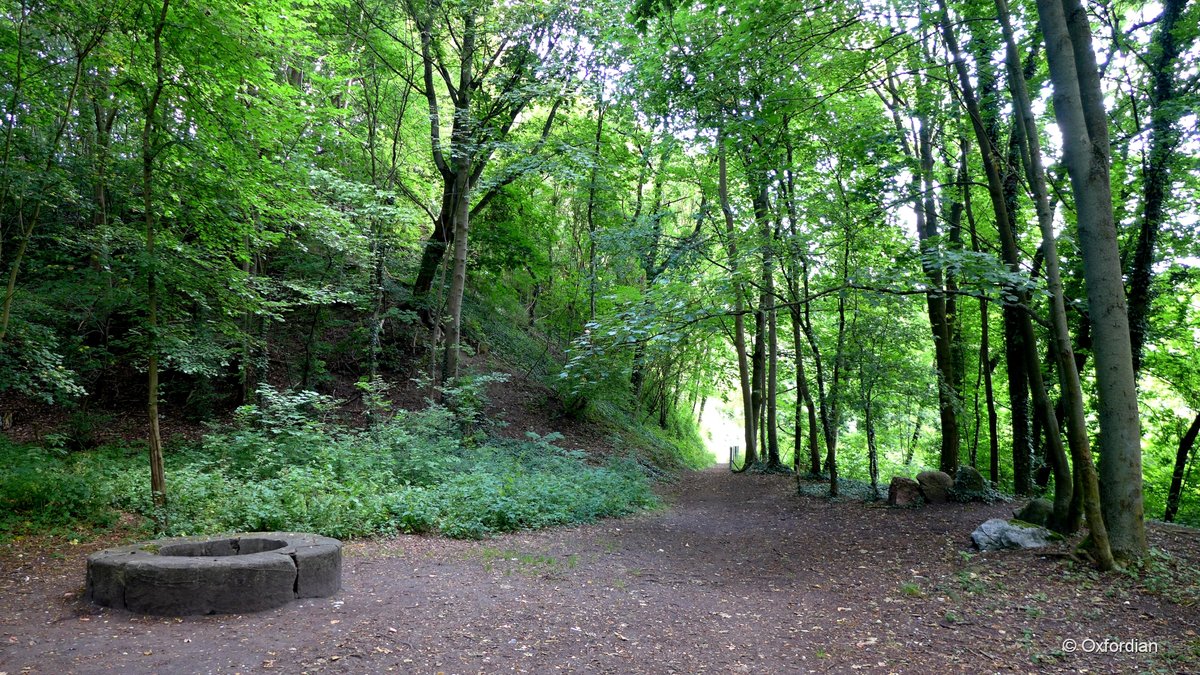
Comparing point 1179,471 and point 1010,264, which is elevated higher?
point 1010,264

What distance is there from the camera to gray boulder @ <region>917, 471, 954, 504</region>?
10166 mm

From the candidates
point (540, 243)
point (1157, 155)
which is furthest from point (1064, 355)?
point (540, 243)

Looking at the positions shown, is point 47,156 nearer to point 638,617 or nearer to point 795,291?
point 638,617

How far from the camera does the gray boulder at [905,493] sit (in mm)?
10391

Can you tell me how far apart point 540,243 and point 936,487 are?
43.5 ft

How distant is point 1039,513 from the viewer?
7320 millimetres

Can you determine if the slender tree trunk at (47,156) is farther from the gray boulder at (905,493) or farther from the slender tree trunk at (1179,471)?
the slender tree trunk at (1179,471)

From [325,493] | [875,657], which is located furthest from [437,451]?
[875,657]

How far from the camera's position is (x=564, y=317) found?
2022 centimetres

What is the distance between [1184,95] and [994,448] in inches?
281

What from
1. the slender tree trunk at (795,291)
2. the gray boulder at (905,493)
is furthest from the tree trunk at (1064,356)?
the gray boulder at (905,493)

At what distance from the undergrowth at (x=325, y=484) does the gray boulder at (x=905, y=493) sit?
4.51 metres

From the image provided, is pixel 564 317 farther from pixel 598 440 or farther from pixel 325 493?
pixel 325 493

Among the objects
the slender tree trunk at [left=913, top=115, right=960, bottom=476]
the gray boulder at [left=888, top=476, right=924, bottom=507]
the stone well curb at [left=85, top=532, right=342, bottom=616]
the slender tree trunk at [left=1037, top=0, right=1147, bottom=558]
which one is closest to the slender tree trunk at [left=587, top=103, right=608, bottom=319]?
the slender tree trunk at [left=913, top=115, right=960, bottom=476]
